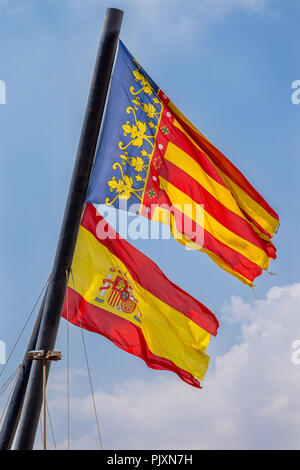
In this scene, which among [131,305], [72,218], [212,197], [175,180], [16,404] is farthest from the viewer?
[212,197]

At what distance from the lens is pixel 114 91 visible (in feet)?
37.8

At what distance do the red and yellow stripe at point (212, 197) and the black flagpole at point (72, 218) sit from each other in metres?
1.66

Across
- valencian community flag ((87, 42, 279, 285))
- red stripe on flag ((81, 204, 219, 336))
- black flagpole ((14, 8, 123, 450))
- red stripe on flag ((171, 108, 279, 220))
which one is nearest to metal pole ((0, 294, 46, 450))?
black flagpole ((14, 8, 123, 450))

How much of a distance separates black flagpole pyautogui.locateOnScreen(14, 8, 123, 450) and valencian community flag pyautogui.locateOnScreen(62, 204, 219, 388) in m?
1.67

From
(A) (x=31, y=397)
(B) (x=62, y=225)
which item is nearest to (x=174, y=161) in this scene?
(B) (x=62, y=225)

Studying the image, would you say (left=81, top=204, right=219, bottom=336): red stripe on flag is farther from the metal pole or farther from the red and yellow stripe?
the metal pole

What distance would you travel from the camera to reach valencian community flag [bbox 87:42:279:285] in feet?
37.2

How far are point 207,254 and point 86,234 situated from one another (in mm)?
2333

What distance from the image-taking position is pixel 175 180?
482 inches

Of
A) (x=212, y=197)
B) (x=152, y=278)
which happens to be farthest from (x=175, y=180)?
(x=152, y=278)

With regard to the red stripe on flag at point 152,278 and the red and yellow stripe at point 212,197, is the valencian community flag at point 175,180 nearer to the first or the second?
the red and yellow stripe at point 212,197

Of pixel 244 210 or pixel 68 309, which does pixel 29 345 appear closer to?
pixel 68 309

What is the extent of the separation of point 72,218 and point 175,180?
2.92m

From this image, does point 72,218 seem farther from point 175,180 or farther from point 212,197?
point 212,197
